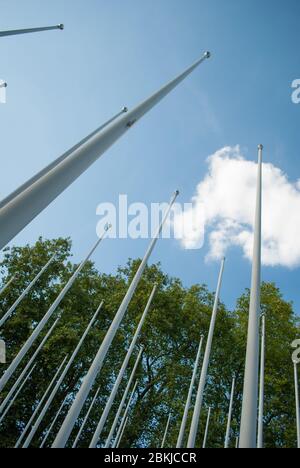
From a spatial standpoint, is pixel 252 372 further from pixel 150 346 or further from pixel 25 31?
Answer: pixel 150 346

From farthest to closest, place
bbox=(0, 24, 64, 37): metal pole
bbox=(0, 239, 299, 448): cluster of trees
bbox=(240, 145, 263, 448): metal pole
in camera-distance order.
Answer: bbox=(0, 239, 299, 448): cluster of trees < bbox=(0, 24, 64, 37): metal pole < bbox=(240, 145, 263, 448): metal pole

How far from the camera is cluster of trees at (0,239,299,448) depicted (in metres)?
22.0

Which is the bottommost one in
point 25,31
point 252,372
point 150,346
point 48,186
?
point 48,186

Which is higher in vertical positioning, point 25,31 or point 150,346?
point 150,346

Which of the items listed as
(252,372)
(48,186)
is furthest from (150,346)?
(48,186)

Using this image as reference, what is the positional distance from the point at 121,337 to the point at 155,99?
68.1 feet

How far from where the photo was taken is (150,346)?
25.5 m

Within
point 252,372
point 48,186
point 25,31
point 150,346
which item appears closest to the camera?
point 48,186

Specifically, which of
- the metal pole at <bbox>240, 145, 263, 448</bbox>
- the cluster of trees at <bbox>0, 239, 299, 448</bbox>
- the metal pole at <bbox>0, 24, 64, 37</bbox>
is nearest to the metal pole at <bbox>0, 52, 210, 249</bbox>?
the metal pole at <bbox>240, 145, 263, 448</bbox>

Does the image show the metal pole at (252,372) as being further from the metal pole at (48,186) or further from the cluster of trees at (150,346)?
the cluster of trees at (150,346)

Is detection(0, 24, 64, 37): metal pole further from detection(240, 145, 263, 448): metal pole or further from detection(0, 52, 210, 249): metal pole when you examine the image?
detection(240, 145, 263, 448): metal pole

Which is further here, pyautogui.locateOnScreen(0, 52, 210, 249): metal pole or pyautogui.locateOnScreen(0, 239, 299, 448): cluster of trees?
pyautogui.locateOnScreen(0, 239, 299, 448): cluster of trees
